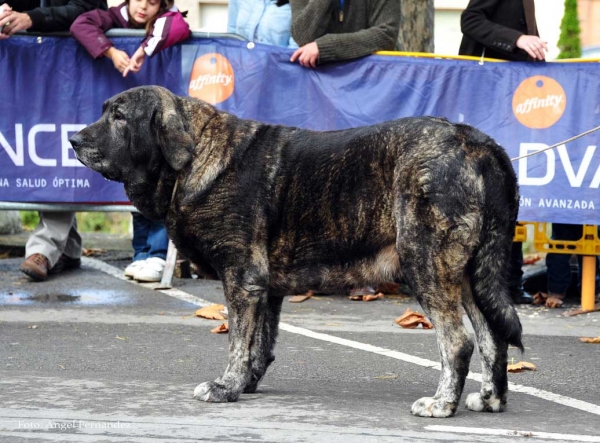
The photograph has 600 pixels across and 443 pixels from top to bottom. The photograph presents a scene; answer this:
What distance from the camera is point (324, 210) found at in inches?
212

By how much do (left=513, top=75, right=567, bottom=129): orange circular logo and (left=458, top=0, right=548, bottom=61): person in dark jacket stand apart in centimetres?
20

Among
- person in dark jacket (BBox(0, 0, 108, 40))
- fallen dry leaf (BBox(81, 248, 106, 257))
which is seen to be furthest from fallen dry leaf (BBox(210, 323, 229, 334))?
fallen dry leaf (BBox(81, 248, 106, 257))

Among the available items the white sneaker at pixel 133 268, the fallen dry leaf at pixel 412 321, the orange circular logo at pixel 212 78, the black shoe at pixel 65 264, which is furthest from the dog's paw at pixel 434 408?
the black shoe at pixel 65 264

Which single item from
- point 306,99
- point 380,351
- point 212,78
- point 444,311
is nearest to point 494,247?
point 444,311

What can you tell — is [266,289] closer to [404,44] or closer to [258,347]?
[258,347]

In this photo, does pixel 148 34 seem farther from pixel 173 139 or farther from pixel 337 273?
pixel 337 273

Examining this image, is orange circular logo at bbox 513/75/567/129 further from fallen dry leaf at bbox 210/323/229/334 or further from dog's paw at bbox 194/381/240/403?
dog's paw at bbox 194/381/240/403

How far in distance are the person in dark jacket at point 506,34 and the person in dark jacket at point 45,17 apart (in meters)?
3.09

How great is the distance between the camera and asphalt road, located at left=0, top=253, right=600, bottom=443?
4.80 meters

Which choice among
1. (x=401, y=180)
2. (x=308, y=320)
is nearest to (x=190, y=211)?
(x=401, y=180)

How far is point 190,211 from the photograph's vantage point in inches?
214

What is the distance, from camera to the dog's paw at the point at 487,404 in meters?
5.25

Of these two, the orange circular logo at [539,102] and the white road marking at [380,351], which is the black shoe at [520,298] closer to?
the orange circular logo at [539,102]

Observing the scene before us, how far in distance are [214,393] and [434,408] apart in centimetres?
110
